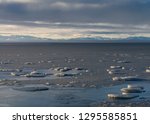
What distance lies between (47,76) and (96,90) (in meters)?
9.36

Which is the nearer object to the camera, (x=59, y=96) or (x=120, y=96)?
(x=120, y=96)

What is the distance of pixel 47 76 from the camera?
110 ft

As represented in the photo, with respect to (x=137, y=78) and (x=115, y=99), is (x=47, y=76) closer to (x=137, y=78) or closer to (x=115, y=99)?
(x=137, y=78)

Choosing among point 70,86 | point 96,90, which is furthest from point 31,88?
point 96,90

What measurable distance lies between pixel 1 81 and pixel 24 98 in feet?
26.8

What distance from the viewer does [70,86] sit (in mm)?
26953

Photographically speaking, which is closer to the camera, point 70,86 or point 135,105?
point 135,105

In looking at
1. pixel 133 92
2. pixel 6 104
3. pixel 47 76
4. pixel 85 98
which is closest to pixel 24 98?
pixel 6 104

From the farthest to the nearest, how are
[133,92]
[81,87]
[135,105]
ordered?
[81,87], [133,92], [135,105]

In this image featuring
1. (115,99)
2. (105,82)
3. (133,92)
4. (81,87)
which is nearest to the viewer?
(115,99)

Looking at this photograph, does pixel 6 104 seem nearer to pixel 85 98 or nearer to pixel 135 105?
pixel 85 98

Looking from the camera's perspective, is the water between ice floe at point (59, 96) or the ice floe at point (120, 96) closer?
the water between ice floe at point (59, 96)

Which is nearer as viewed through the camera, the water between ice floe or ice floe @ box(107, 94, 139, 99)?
the water between ice floe

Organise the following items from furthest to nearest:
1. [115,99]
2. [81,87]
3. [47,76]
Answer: [47,76] < [81,87] < [115,99]
